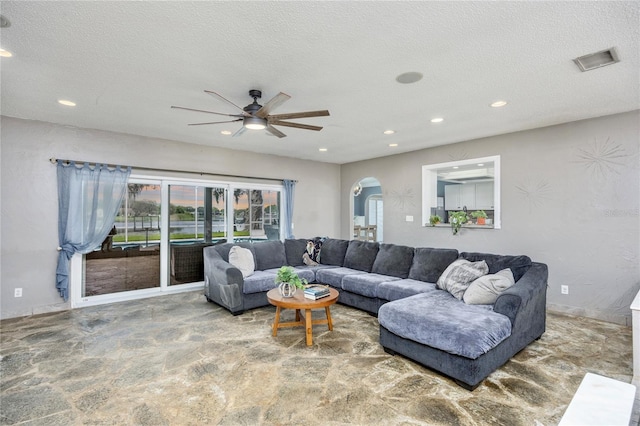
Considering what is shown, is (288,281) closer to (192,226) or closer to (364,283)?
(364,283)

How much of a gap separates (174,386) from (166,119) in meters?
3.24

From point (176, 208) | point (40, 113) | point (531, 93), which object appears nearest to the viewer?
point (531, 93)

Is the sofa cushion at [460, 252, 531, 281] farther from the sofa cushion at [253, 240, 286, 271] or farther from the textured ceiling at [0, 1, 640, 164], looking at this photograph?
the sofa cushion at [253, 240, 286, 271]

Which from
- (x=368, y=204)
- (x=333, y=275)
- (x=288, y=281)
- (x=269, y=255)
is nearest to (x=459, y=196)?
(x=368, y=204)

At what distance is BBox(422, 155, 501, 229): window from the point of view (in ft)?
17.6

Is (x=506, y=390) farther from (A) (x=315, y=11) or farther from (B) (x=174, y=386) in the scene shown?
(A) (x=315, y=11)

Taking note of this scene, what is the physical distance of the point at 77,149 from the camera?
178 inches

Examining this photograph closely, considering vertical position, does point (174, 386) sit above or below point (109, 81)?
below

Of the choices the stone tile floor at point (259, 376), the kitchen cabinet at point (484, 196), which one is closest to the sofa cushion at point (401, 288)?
the stone tile floor at point (259, 376)

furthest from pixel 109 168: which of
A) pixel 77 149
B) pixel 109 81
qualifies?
pixel 109 81

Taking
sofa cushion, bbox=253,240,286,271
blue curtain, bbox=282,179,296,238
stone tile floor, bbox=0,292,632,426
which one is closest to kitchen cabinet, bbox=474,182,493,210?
stone tile floor, bbox=0,292,632,426

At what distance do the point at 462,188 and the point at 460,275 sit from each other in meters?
5.67

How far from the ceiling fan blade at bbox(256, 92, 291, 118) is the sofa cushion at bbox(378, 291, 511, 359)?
2.12 m

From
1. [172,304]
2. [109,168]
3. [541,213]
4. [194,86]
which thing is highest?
[194,86]
